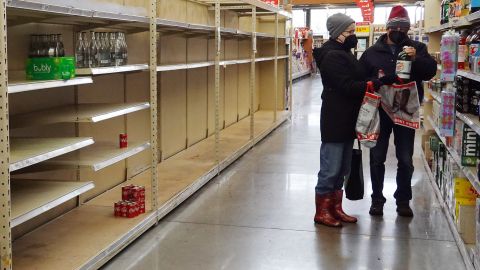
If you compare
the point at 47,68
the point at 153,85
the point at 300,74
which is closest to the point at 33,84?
the point at 47,68

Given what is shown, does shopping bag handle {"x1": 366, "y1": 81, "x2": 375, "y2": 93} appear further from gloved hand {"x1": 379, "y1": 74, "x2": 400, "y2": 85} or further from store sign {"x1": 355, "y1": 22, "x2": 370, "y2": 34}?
store sign {"x1": 355, "y1": 22, "x2": 370, "y2": 34}

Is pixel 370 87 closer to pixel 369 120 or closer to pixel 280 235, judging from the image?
pixel 369 120

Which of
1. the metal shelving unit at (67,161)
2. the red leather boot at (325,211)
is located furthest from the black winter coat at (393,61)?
the metal shelving unit at (67,161)

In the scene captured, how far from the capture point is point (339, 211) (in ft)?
14.2

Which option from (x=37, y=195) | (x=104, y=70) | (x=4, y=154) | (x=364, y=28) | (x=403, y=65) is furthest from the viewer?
(x=364, y=28)

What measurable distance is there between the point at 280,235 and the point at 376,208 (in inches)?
36.9

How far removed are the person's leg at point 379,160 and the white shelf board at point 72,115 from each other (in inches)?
71.0

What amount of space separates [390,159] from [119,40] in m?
4.02

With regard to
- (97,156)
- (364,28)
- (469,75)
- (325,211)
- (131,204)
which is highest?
(364,28)

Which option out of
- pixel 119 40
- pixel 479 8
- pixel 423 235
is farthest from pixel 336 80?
pixel 119 40

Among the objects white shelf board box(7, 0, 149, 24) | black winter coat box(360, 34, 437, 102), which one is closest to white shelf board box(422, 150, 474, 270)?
black winter coat box(360, 34, 437, 102)

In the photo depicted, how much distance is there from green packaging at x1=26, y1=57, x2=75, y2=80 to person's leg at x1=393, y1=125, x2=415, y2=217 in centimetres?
253

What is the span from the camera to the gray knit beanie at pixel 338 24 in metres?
3.91

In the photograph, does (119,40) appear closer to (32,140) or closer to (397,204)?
(32,140)
